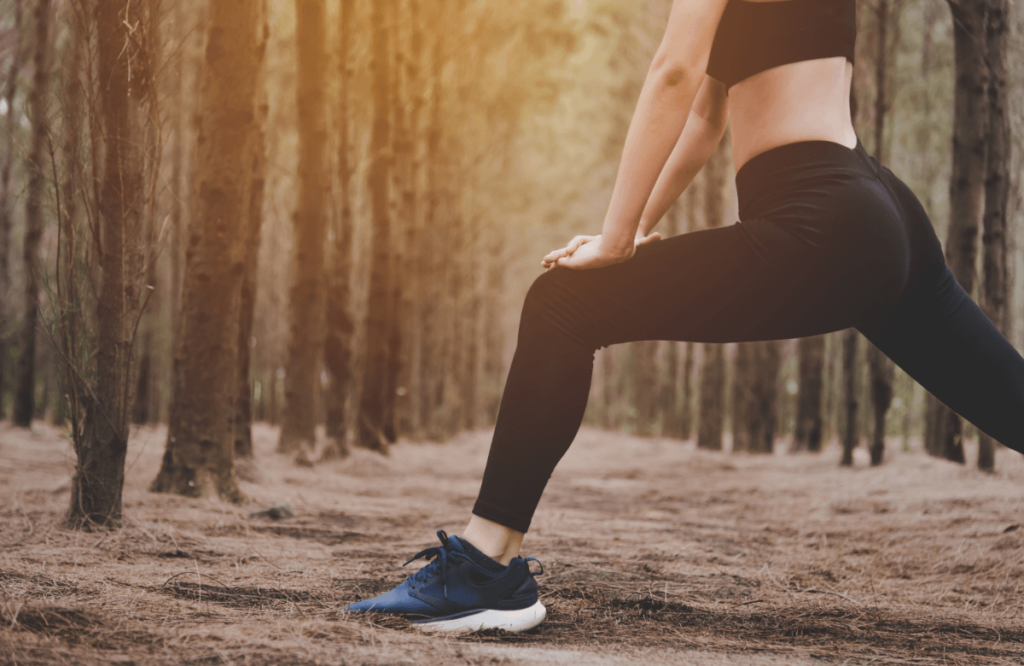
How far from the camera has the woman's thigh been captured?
178 cm

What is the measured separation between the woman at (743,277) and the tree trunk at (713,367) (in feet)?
33.8

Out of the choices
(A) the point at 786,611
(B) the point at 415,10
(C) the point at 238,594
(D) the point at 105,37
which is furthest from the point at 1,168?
(A) the point at 786,611

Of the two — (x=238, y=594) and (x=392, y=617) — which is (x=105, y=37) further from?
(x=392, y=617)

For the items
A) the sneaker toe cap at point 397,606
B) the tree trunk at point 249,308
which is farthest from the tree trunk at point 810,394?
the sneaker toe cap at point 397,606

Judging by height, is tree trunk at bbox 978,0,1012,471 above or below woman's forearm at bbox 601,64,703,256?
above

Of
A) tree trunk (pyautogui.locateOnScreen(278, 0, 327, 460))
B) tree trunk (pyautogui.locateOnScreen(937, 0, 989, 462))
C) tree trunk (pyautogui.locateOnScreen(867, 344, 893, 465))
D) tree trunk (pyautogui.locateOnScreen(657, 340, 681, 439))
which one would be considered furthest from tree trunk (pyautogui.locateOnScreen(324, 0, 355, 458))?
tree trunk (pyautogui.locateOnScreen(657, 340, 681, 439))

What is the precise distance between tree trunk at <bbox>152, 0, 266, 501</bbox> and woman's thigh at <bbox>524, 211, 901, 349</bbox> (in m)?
3.22

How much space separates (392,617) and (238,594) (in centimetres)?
52

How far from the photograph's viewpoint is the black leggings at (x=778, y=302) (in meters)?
1.79

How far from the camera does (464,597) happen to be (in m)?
1.92

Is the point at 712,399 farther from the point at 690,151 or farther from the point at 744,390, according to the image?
the point at 690,151

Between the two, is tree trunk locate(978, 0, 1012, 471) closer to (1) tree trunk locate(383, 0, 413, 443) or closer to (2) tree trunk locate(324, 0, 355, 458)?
(2) tree trunk locate(324, 0, 355, 458)

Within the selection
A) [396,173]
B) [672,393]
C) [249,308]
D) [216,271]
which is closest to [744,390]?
[396,173]

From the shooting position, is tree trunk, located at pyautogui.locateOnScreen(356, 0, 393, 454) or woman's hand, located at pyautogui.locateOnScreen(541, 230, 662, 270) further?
tree trunk, located at pyautogui.locateOnScreen(356, 0, 393, 454)
